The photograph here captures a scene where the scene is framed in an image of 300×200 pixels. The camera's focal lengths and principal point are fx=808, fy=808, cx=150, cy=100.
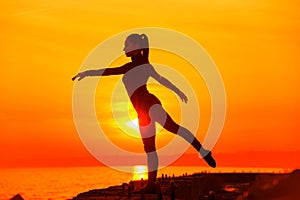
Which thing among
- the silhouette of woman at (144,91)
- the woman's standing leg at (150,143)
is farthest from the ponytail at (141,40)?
the woman's standing leg at (150,143)

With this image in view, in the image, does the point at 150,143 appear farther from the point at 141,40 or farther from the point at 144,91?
A: the point at 141,40

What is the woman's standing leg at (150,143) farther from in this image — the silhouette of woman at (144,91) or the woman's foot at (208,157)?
the woman's foot at (208,157)

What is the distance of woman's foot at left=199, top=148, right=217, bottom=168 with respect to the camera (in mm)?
25062

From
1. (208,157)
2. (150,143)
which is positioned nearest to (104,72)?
(150,143)

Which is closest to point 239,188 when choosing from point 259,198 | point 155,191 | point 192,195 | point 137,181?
point 192,195

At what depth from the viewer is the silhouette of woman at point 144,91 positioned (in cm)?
2506

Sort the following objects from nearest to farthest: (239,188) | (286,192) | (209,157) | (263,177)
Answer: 1. (286,192)
2. (263,177)
3. (209,157)
4. (239,188)

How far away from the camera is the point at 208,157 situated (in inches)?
986

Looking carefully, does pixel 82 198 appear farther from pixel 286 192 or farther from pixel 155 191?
pixel 286 192

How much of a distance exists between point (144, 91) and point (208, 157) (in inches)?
114

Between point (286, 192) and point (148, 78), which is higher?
point (148, 78)

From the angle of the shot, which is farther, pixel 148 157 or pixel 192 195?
pixel 192 195

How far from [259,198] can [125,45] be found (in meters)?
7.23

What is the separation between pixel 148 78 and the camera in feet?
82.7
